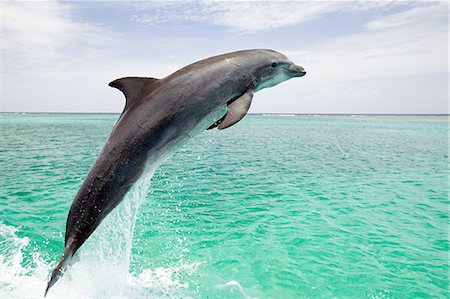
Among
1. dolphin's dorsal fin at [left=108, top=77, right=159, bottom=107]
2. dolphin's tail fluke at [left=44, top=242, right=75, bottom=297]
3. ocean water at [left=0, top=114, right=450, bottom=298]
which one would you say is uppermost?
dolphin's dorsal fin at [left=108, top=77, right=159, bottom=107]

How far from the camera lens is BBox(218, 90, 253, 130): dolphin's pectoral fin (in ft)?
12.1

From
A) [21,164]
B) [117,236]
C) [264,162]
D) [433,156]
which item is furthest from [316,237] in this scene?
[433,156]

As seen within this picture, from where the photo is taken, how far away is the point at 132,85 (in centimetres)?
389

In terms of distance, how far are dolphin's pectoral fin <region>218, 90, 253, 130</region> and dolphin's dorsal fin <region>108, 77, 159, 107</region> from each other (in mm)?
893

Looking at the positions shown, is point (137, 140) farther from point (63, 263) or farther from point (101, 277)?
point (101, 277)

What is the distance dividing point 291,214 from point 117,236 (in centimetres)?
683

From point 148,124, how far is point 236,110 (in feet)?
3.19

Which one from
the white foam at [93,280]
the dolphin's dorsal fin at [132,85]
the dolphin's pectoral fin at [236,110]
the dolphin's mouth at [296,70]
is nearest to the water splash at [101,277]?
the white foam at [93,280]

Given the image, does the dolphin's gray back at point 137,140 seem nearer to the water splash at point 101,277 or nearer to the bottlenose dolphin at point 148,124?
the bottlenose dolphin at point 148,124

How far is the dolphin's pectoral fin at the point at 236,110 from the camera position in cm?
369

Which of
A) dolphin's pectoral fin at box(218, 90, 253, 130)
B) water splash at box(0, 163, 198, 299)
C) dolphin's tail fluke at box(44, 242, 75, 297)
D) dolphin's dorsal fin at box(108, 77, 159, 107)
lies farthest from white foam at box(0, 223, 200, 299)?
dolphin's pectoral fin at box(218, 90, 253, 130)

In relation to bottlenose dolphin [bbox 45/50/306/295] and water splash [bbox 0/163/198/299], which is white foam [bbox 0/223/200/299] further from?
bottlenose dolphin [bbox 45/50/306/295]

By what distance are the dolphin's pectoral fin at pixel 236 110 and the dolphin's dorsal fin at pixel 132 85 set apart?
2.93ft

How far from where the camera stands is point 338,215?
12.1m
